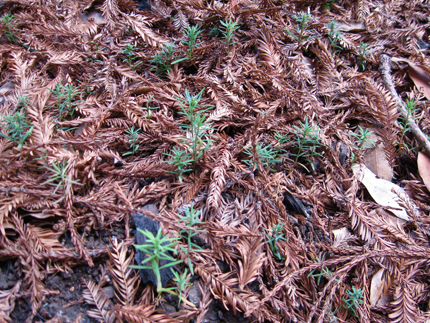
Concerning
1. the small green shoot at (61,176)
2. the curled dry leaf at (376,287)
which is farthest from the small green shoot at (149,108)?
the curled dry leaf at (376,287)

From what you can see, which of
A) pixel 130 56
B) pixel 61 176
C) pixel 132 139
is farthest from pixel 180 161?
pixel 130 56

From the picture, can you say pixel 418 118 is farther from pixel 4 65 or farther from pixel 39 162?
pixel 4 65

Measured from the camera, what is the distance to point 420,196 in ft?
6.43

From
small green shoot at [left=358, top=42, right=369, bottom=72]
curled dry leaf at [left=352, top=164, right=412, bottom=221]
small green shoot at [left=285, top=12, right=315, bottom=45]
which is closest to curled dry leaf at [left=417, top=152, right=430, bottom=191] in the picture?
curled dry leaf at [left=352, top=164, right=412, bottom=221]

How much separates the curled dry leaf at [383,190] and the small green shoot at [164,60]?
4.98 ft

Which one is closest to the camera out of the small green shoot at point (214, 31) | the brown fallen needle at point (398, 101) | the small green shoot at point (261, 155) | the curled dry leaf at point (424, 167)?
the small green shoot at point (261, 155)

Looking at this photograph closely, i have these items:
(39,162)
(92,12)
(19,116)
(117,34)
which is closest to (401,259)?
(39,162)

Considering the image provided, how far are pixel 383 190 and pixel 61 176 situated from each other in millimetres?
1973

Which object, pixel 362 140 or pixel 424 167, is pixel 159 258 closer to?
pixel 362 140

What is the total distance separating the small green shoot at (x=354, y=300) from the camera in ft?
4.93

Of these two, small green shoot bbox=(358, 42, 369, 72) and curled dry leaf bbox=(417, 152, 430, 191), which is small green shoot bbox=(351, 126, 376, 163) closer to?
curled dry leaf bbox=(417, 152, 430, 191)

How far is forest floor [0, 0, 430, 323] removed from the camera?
4.70ft

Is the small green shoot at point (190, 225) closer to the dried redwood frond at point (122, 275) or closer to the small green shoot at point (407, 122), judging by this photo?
the dried redwood frond at point (122, 275)

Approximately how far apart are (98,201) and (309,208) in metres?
1.23
